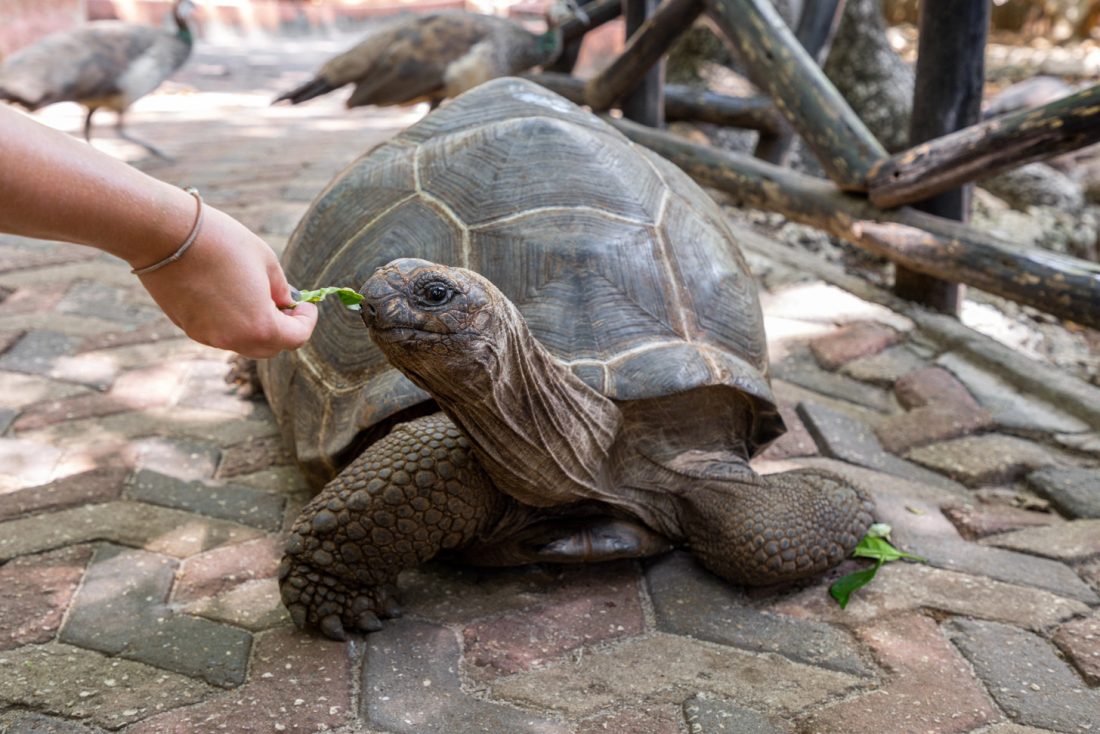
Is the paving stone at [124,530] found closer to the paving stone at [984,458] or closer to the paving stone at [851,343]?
the paving stone at [984,458]

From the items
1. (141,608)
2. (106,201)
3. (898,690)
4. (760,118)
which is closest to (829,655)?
(898,690)

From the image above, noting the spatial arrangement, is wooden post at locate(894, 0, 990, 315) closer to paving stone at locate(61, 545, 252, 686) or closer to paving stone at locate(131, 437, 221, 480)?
paving stone at locate(131, 437, 221, 480)

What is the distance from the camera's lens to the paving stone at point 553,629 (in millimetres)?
1961

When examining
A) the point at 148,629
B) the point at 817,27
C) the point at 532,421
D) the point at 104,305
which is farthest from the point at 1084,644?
the point at 817,27

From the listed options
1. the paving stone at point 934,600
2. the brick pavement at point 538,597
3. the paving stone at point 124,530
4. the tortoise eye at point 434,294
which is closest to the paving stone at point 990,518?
the brick pavement at point 538,597

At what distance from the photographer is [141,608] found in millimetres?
2051

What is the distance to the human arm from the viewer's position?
1.37m

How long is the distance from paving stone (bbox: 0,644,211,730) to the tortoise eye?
31.4 inches

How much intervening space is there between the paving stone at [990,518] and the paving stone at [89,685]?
176 cm

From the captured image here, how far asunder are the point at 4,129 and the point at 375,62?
16.8 ft

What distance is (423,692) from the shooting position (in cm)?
186

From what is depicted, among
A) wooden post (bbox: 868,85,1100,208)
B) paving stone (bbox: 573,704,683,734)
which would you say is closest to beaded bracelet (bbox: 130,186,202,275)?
paving stone (bbox: 573,704,683,734)

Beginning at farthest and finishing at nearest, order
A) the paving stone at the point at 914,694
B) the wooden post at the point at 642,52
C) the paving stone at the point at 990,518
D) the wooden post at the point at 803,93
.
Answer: the wooden post at the point at 642,52, the wooden post at the point at 803,93, the paving stone at the point at 990,518, the paving stone at the point at 914,694

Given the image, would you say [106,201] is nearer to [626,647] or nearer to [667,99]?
[626,647]
